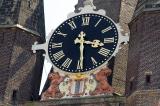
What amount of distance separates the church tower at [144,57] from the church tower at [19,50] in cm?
392

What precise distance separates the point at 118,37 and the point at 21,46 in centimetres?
399

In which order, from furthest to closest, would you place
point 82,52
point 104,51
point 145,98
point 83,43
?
point 83,43 → point 82,52 → point 104,51 → point 145,98

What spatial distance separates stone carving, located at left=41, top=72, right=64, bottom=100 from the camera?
1238 inches

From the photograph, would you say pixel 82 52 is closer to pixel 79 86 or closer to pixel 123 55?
pixel 79 86

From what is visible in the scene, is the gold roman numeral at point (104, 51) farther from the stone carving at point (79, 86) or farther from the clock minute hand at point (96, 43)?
the stone carving at point (79, 86)

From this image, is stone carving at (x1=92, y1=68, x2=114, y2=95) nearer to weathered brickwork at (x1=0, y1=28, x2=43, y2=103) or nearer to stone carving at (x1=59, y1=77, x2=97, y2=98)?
stone carving at (x1=59, y1=77, x2=97, y2=98)

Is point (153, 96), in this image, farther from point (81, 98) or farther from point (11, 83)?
point (11, 83)

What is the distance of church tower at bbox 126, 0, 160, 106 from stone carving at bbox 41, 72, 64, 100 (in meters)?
2.44

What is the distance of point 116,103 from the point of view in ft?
98.9

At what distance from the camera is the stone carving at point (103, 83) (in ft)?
101

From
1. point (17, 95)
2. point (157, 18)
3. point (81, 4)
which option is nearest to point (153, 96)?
point (157, 18)

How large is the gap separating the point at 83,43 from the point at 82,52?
0.38 metres

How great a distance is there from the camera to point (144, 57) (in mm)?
30641

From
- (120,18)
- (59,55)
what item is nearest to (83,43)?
(59,55)
